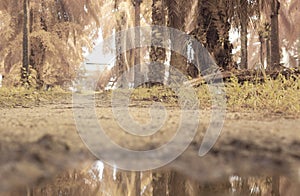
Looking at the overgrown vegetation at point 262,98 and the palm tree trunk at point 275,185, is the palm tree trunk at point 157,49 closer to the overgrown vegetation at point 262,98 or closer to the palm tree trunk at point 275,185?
the overgrown vegetation at point 262,98

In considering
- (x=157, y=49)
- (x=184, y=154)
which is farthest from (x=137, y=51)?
(x=184, y=154)

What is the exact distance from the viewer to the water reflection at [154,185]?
113 centimetres

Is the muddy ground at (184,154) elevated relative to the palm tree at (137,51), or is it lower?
lower

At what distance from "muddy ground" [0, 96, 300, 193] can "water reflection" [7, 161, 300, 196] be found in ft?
0.17

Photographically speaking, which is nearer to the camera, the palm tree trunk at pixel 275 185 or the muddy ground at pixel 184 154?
the palm tree trunk at pixel 275 185

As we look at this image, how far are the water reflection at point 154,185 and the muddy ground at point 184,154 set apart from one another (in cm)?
5

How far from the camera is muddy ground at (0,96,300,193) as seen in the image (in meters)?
1.30

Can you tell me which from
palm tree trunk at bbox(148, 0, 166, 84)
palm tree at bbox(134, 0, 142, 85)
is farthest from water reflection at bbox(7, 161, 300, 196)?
A: palm tree at bbox(134, 0, 142, 85)

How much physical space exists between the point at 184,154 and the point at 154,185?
0.37 metres

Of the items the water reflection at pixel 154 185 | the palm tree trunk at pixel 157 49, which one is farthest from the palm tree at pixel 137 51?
the water reflection at pixel 154 185

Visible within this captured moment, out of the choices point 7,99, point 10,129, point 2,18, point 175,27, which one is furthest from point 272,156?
point 2,18

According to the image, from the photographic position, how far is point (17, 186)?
1129mm

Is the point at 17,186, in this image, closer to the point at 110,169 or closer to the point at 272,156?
the point at 110,169

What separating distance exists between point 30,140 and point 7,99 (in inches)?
122
